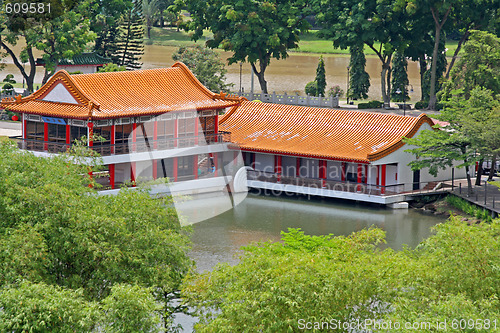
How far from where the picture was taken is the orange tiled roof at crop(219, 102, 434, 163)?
59719 millimetres

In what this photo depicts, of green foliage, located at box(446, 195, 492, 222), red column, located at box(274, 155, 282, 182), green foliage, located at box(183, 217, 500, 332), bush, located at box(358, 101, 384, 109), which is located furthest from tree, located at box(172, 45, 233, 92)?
green foliage, located at box(183, 217, 500, 332)

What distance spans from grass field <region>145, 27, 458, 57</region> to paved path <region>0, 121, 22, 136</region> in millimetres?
43383

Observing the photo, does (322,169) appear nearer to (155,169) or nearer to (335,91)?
(155,169)

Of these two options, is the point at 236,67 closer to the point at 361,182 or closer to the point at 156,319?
the point at 361,182

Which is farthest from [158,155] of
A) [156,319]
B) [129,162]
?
[156,319]

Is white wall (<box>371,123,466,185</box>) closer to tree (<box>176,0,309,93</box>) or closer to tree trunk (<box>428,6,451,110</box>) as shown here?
tree trunk (<box>428,6,451,110</box>)

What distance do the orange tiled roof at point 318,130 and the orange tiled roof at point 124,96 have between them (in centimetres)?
200

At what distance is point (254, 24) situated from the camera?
277 ft

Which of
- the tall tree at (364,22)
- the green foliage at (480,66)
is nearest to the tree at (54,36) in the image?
the tall tree at (364,22)

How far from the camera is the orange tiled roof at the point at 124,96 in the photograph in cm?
5812

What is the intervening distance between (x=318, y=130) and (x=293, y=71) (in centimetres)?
5469

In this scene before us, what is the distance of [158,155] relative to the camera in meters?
59.8

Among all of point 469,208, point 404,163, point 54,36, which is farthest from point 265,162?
point 54,36

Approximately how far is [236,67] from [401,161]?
62.2 metres
